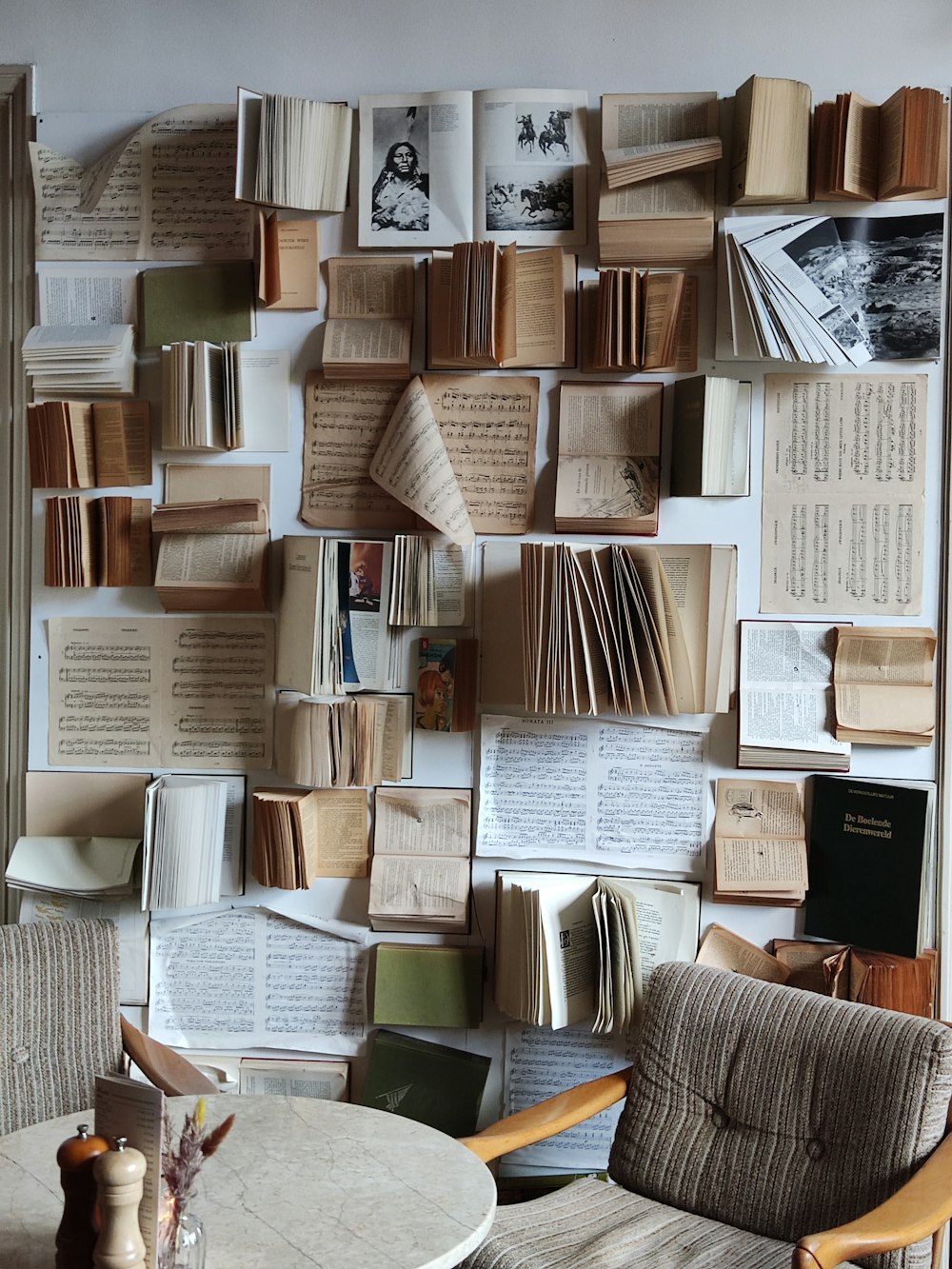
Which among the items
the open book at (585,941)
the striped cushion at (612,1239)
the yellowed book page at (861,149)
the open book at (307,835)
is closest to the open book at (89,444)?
the open book at (307,835)

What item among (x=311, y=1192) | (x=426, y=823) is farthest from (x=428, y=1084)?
(x=311, y=1192)

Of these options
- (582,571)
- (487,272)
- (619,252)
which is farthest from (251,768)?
(619,252)

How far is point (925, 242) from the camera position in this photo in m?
2.35

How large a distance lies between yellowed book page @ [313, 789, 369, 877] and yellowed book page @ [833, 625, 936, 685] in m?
1.09

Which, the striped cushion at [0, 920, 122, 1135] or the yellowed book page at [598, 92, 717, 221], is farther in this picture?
the yellowed book page at [598, 92, 717, 221]

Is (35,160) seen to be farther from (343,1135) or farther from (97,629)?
(343,1135)

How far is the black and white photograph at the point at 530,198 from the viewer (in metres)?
2.44

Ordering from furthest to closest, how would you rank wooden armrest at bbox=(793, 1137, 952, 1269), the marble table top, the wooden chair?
the wooden chair, wooden armrest at bbox=(793, 1137, 952, 1269), the marble table top

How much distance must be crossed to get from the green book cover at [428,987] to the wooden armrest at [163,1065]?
1.32 ft

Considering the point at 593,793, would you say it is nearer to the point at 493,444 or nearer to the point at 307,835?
the point at 307,835

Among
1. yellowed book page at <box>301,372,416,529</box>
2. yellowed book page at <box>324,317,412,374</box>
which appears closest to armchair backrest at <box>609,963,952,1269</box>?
yellowed book page at <box>301,372,416,529</box>

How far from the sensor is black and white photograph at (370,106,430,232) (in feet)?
8.01

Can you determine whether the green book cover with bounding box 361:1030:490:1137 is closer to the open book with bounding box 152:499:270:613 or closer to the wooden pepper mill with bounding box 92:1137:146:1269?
the open book with bounding box 152:499:270:613

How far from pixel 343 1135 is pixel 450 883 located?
0.74m
